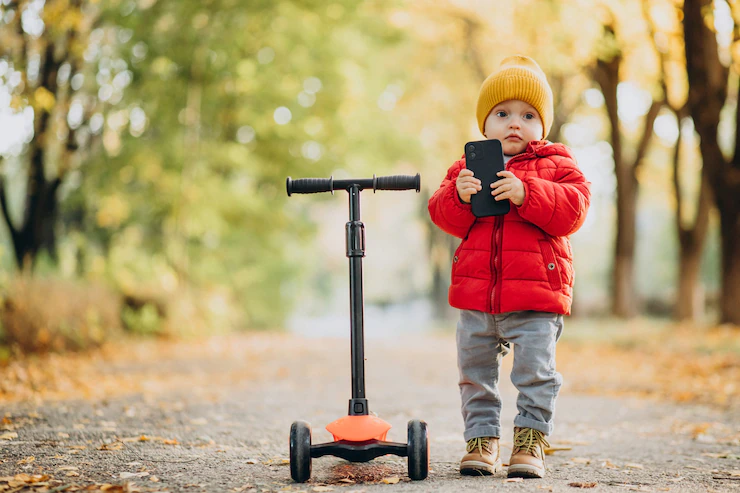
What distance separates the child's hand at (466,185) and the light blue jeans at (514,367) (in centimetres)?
55

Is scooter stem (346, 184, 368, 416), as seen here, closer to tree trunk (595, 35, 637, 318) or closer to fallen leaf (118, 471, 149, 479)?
fallen leaf (118, 471, 149, 479)

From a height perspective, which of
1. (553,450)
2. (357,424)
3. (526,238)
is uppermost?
(526,238)

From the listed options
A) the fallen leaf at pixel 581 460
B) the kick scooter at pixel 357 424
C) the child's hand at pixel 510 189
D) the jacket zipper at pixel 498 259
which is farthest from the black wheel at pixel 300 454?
the fallen leaf at pixel 581 460

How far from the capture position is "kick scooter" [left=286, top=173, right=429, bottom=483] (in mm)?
3053

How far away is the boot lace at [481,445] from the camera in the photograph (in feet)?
10.9

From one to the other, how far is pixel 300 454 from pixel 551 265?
136 cm

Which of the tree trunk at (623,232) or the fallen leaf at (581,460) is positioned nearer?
the fallen leaf at (581,460)

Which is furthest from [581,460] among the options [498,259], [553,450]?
[498,259]

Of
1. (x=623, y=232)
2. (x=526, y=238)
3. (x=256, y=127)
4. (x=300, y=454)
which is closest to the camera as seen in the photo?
(x=300, y=454)

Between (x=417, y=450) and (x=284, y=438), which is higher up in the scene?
(x=417, y=450)

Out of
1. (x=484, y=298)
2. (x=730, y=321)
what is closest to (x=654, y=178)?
(x=730, y=321)

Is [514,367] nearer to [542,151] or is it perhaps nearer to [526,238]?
[526,238]

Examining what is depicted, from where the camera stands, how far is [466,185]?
10.6 feet

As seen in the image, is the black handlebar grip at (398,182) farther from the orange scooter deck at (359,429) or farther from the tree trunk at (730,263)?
the tree trunk at (730,263)
